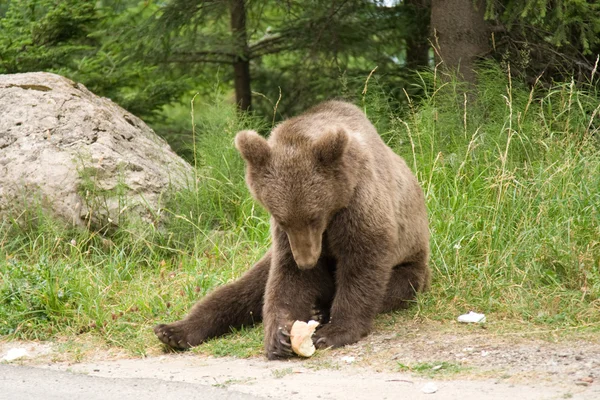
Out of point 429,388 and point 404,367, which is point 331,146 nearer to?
point 404,367

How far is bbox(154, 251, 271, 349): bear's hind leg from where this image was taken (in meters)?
5.84

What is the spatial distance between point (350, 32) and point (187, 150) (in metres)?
2.57

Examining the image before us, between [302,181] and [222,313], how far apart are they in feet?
4.29

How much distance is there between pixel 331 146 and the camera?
537 cm

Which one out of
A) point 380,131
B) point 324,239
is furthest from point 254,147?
point 380,131

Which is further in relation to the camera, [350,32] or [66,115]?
[350,32]

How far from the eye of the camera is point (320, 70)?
36.4 feet

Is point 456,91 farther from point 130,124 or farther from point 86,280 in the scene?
point 86,280

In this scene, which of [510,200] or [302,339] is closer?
[302,339]

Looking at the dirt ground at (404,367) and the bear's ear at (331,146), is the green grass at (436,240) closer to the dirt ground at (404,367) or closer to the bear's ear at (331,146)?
the dirt ground at (404,367)

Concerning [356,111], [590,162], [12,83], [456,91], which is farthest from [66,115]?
[590,162]

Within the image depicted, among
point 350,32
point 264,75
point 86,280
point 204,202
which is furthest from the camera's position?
point 264,75

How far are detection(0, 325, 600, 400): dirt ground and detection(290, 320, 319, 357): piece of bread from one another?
6 cm

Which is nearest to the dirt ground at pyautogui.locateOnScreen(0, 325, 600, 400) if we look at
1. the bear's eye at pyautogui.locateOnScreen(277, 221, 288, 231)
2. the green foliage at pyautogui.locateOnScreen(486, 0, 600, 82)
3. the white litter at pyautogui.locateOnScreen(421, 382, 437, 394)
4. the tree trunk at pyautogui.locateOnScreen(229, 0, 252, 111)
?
the white litter at pyautogui.locateOnScreen(421, 382, 437, 394)
